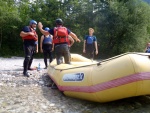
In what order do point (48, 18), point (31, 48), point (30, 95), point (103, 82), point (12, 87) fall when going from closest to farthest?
point (103, 82), point (30, 95), point (12, 87), point (31, 48), point (48, 18)

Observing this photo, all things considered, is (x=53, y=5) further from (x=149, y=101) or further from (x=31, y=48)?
(x=149, y=101)

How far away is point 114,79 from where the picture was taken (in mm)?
3670

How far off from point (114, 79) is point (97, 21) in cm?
1835

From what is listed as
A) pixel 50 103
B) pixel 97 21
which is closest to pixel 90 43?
pixel 50 103

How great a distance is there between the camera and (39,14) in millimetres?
21281

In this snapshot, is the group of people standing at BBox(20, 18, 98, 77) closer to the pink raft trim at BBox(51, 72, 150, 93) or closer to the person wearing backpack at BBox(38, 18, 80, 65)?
the person wearing backpack at BBox(38, 18, 80, 65)

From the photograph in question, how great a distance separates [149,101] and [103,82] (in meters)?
1.15

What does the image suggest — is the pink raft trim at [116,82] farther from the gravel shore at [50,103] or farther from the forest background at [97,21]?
the forest background at [97,21]

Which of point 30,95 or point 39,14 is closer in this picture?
point 30,95

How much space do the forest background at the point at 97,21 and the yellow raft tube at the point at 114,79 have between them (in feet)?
54.4

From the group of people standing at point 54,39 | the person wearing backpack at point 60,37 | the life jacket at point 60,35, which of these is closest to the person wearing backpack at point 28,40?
the group of people standing at point 54,39

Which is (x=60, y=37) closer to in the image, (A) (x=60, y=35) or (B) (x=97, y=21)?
(A) (x=60, y=35)

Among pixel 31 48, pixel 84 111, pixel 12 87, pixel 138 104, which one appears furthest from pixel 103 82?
pixel 31 48

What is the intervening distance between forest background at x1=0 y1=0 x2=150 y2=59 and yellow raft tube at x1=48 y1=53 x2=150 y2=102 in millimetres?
16595
